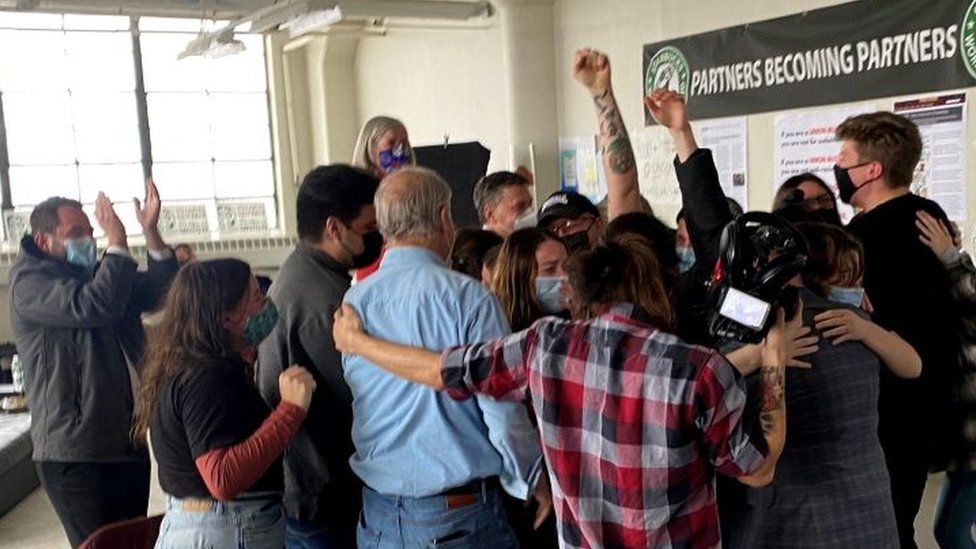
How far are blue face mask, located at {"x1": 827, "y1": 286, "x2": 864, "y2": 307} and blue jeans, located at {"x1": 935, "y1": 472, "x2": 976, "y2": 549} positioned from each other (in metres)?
0.97

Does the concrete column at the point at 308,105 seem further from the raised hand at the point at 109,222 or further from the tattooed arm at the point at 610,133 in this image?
the tattooed arm at the point at 610,133

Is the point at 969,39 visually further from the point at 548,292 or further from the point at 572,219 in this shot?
the point at 548,292

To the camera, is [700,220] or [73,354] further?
[73,354]

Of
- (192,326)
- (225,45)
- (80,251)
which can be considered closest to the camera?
(192,326)

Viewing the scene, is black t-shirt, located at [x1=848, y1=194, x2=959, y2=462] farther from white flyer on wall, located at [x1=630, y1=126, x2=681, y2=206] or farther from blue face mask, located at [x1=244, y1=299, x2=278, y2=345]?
white flyer on wall, located at [x1=630, y1=126, x2=681, y2=206]

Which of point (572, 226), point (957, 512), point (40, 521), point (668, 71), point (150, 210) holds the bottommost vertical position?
point (40, 521)

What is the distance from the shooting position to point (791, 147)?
532 centimetres

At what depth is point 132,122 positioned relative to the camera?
9.40 metres

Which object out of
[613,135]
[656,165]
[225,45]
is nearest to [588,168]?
[656,165]

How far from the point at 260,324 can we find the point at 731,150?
448 cm

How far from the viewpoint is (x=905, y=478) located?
240 cm

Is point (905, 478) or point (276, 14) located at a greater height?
point (276, 14)

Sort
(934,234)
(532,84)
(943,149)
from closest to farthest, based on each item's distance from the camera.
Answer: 1. (934,234)
2. (943,149)
3. (532,84)

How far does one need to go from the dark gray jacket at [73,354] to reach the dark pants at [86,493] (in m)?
0.04
